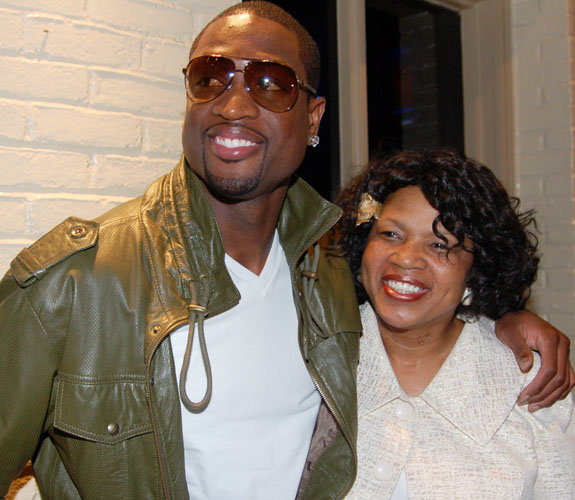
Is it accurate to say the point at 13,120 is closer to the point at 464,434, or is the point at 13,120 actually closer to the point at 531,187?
the point at 464,434

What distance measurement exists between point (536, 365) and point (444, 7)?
6.92 ft

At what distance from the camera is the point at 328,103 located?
2.54 meters

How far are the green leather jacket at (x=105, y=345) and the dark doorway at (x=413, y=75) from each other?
166cm

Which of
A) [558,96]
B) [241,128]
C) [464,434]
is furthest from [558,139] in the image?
[241,128]

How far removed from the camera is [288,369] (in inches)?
54.1

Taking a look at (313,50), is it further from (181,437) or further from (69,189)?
(181,437)

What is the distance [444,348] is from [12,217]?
1167 mm

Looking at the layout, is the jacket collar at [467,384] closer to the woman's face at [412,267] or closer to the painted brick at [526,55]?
the woman's face at [412,267]

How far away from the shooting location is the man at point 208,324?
3.69ft

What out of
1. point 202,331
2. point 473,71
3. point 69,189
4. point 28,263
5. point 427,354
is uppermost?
point 473,71

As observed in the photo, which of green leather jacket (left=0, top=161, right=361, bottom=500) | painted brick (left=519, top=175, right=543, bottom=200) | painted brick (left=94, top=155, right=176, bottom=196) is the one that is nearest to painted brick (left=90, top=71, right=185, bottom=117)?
painted brick (left=94, top=155, right=176, bottom=196)

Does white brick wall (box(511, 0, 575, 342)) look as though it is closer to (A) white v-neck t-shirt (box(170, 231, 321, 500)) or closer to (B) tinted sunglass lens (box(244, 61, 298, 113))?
(A) white v-neck t-shirt (box(170, 231, 321, 500))

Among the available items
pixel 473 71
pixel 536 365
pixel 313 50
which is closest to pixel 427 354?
pixel 536 365

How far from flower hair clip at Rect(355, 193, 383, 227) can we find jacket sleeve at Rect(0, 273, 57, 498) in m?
0.89
